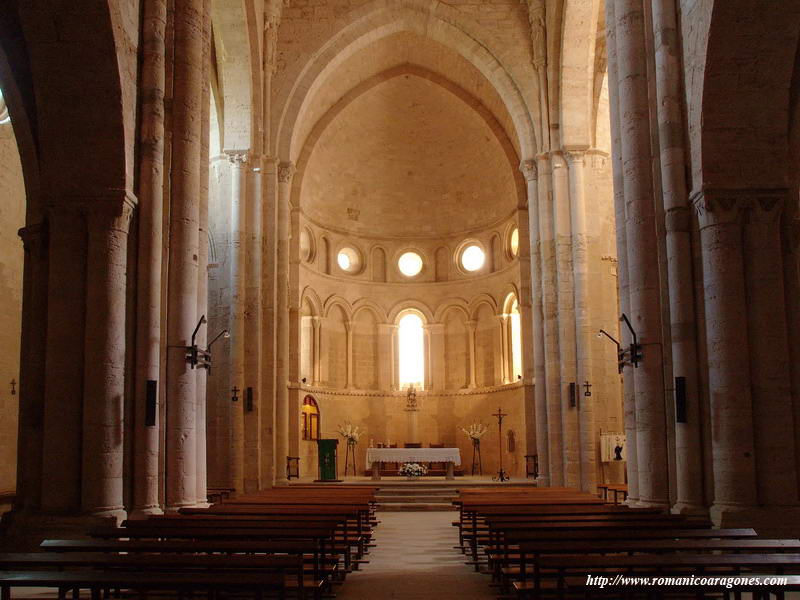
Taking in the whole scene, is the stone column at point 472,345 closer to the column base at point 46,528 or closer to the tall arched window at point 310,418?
the tall arched window at point 310,418

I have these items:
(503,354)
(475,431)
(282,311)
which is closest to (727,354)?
(282,311)

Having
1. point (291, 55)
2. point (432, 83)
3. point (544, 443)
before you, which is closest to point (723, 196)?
point (544, 443)

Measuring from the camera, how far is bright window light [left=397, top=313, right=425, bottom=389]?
131 feet

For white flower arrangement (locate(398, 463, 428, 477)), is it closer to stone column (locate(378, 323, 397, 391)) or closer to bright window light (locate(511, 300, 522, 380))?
bright window light (locate(511, 300, 522, 380))

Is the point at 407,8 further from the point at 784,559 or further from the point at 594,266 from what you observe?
the point at 784,559

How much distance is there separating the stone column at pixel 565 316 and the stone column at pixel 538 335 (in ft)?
4.16

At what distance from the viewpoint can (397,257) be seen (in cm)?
4009

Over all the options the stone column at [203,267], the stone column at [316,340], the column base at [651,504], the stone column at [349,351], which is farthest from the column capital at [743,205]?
the stone column at [349,351]

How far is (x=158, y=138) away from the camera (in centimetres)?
1391

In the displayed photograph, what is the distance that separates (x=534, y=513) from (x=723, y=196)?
529cm

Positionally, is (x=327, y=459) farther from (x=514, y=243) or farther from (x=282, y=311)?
(x=514, y=243)

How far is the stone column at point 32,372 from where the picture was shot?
1253 centimetres

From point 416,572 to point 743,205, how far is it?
7157mm

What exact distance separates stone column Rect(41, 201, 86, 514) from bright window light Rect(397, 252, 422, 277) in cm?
2781
